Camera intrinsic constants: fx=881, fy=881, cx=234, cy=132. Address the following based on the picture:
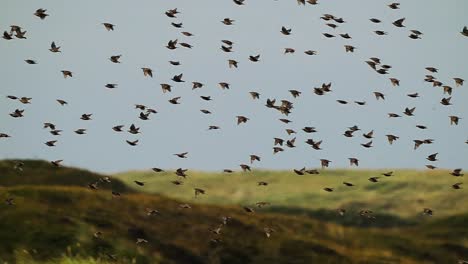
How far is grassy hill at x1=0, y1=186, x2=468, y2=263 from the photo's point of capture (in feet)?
104

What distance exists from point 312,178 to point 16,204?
30.0 metres

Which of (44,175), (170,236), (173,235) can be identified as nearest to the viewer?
(170,236)

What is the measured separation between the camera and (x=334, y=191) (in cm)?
5606

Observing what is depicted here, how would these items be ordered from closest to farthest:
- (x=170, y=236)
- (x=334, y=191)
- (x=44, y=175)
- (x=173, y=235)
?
(x=170, y=236), (x=173, y=235), (x=44, y=175), (x=334, y=191)

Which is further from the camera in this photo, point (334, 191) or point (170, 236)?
point (334, 191)

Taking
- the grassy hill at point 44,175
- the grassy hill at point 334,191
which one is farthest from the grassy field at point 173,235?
the grassy hill at point 334,191

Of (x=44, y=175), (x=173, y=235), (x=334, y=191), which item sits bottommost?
(x=334, y=191)

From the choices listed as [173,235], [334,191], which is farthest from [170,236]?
[334,191]

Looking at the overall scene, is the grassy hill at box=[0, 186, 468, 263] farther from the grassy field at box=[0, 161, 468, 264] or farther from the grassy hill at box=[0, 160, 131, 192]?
the grassy hill at box=[0, 160, 131, 192]

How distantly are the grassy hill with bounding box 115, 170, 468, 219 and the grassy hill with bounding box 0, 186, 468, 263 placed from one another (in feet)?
33.3

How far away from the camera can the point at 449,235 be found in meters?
42.2

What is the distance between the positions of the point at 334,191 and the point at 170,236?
22.9m

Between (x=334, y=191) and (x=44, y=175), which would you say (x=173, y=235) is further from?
(x=334, y=191)

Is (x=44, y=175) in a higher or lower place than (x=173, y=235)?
lower
